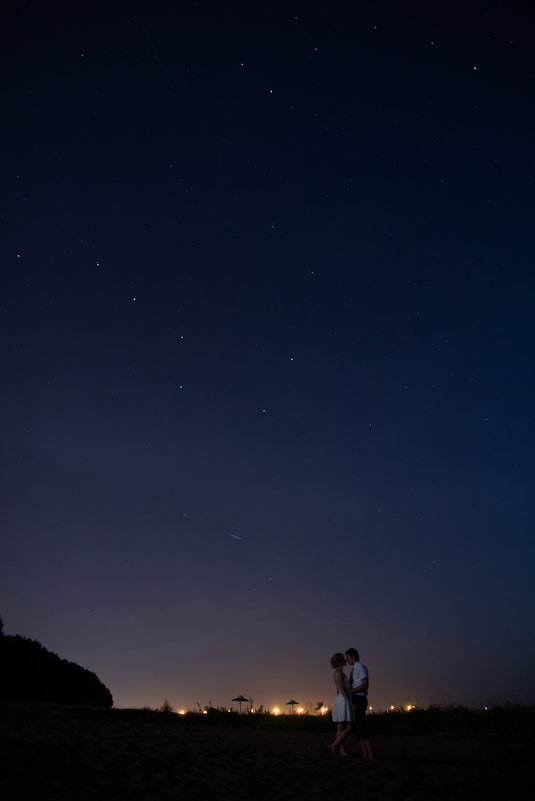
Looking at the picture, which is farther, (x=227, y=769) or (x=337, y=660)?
(x=337, y=660)

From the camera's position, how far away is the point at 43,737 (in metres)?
7.72

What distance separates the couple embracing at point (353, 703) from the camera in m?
8.61

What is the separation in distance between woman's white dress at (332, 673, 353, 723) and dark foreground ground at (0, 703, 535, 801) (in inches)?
22.4

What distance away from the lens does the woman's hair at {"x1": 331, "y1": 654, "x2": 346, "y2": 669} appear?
8906 millimetres

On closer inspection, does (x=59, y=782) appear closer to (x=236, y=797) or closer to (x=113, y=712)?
(x=236, y=797)

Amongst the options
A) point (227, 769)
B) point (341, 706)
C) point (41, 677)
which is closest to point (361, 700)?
point (341, 706)

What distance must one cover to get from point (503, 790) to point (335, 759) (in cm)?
260

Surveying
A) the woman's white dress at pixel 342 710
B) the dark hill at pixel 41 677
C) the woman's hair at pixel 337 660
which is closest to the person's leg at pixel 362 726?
the woman's white dress at pixel 342 710

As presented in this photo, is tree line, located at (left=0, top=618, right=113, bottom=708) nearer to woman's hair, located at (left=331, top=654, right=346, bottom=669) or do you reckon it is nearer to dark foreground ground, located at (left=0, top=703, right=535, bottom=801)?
dark foreground ground, located at (left=0, top=703, right=535, bottom=801)

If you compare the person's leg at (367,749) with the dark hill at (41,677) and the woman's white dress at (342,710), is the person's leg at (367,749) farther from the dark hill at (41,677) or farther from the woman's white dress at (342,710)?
the dark hill at (41,677)

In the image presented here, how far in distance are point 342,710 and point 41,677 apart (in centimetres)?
1880

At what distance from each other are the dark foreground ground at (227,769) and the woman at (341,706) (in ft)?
1.02

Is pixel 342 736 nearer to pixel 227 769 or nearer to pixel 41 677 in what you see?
pixel 227 769

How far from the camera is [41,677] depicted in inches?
894
